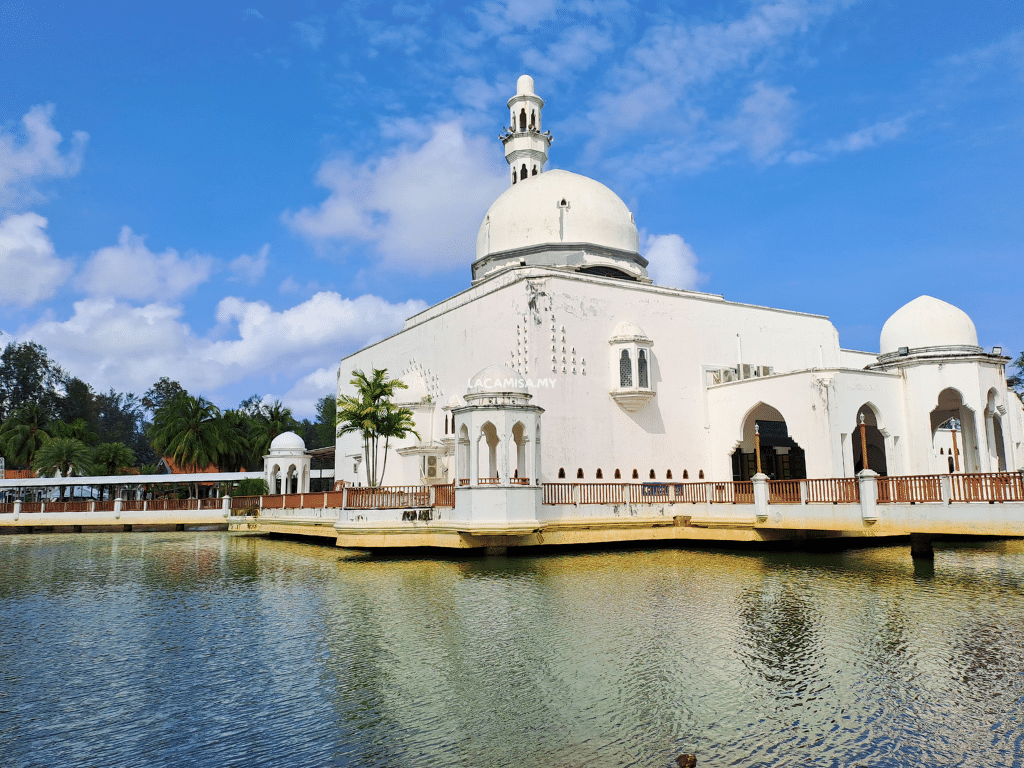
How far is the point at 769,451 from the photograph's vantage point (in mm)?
28969

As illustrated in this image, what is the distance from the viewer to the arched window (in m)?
26.5

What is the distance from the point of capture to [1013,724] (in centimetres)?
670

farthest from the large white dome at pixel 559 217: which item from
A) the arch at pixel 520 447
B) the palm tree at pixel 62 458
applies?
the palm tree at pixel 62 458

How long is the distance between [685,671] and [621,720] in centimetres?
184

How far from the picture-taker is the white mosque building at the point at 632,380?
2362cm

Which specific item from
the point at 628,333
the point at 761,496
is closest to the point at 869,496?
the point at 761,496

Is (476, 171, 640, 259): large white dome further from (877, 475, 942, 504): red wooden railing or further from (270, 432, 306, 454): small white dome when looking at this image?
(877, 475, 942, 504): red wooden railing

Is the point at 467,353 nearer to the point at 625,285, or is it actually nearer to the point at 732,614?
the point at 625,285

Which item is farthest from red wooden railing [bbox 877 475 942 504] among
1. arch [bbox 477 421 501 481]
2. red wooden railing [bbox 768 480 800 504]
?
arch [bbox 477 421 501 481]

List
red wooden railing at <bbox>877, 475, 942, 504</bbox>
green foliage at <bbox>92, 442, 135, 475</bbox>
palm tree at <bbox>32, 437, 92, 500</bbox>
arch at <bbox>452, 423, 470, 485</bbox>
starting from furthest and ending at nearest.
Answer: green foliage at <bbox>92, 442, 135, 475</bbox> → palm tree at <bbox>32, 437, 92, 500</bbox> → arch at <bbox>452, 423, 470, 485</bbox> → red wooden railing at <bbox>877, 475, 942, 504</bbox>

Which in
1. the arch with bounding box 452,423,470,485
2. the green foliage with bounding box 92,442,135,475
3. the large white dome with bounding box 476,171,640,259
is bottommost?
the arch with bounding box 452,423,470,485

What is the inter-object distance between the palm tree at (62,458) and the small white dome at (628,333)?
3234 cm

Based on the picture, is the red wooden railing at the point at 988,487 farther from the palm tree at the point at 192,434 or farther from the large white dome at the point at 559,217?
the palm tree at the point at 192,434

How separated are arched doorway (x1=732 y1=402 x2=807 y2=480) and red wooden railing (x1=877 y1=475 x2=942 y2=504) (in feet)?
33.1
